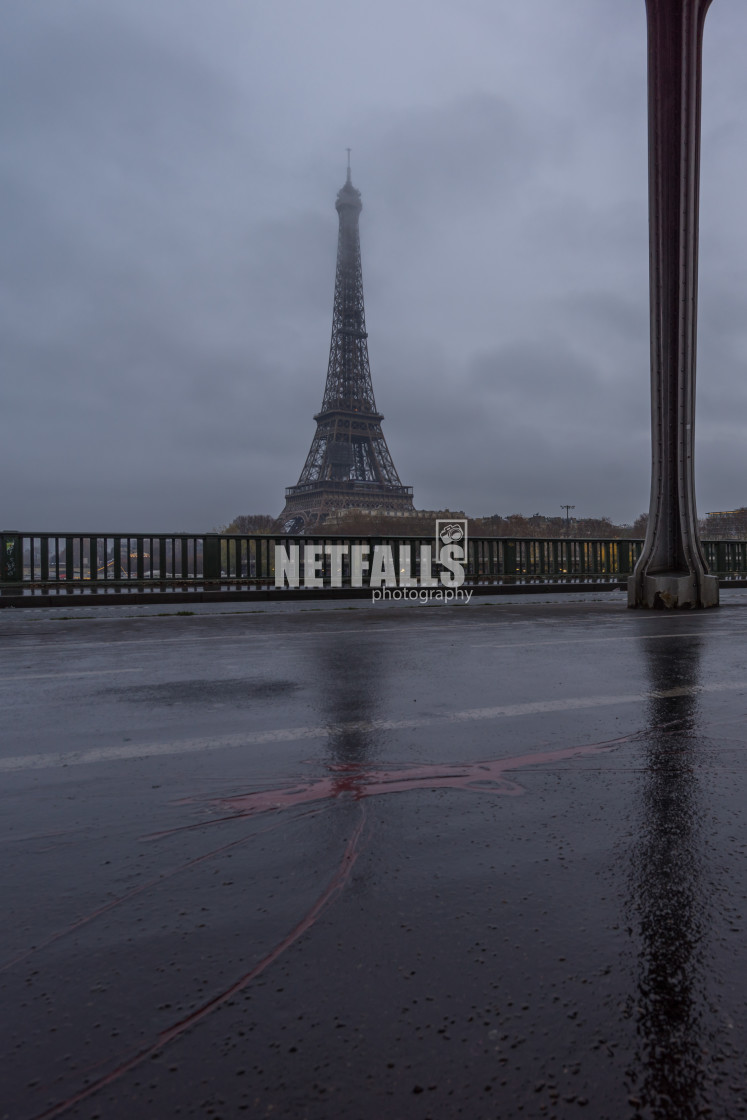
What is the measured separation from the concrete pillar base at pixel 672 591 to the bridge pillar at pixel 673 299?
0.7 inches

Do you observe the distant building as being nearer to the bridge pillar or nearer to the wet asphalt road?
the bridge pillar

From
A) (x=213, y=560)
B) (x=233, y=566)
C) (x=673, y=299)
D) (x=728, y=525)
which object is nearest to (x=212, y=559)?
(x=213, y=560)

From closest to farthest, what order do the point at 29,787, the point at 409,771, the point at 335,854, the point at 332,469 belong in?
the point at 335,854 → the point at 29,787 → the point at 409,771 → the point at 332,469

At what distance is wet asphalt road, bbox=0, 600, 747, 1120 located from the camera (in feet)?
4.35

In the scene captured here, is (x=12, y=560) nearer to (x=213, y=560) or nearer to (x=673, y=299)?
(x=213, y=560)

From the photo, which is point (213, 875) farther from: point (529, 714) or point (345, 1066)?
point (529, 714)

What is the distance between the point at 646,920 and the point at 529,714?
2470mm

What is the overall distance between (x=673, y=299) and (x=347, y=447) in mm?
73398

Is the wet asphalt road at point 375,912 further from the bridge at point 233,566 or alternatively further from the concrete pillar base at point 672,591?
the bridge at point 233,566

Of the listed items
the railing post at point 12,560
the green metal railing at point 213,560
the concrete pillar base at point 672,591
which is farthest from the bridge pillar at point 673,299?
the railing post at point 12,560

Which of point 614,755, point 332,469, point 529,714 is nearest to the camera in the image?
point 614,755

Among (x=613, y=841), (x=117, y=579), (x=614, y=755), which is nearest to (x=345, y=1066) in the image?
(x=613, y=841)

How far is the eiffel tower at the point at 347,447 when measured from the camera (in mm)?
78625

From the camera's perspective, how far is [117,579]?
596 inches
